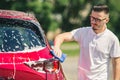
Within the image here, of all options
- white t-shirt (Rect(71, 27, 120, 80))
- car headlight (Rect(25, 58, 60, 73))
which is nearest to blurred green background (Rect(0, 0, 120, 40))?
car headlight (Rect(25, 58, 60, 73))

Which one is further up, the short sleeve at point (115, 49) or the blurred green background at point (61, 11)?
the short sleeve at point (115, 49)

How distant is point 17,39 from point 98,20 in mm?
1045

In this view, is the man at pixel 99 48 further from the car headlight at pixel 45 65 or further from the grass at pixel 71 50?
the grass at pixel 71 50

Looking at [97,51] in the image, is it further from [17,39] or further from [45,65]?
[17,39]

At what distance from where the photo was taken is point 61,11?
86.9 ft

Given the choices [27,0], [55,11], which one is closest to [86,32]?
[27,0]

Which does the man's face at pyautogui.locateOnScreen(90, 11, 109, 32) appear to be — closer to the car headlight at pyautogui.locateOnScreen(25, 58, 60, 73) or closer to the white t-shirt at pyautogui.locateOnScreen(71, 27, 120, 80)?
the white t-shirt at pyautogui.locateOnScreen(71, 27, 120, 80)

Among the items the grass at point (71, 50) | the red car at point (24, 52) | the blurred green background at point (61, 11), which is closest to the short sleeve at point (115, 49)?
the red car at point (24, 52)

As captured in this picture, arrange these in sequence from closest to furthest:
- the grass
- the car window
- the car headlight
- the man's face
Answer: the man's face < the car headlight < the car window < the grass

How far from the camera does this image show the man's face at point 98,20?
5090 mm

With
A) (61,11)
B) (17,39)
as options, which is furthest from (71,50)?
(17,39)

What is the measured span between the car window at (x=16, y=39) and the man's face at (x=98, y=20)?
81 centimetres

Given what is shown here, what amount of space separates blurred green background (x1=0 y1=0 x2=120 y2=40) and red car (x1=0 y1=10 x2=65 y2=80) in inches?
623

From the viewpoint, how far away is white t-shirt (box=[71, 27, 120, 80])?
5.16 meters
